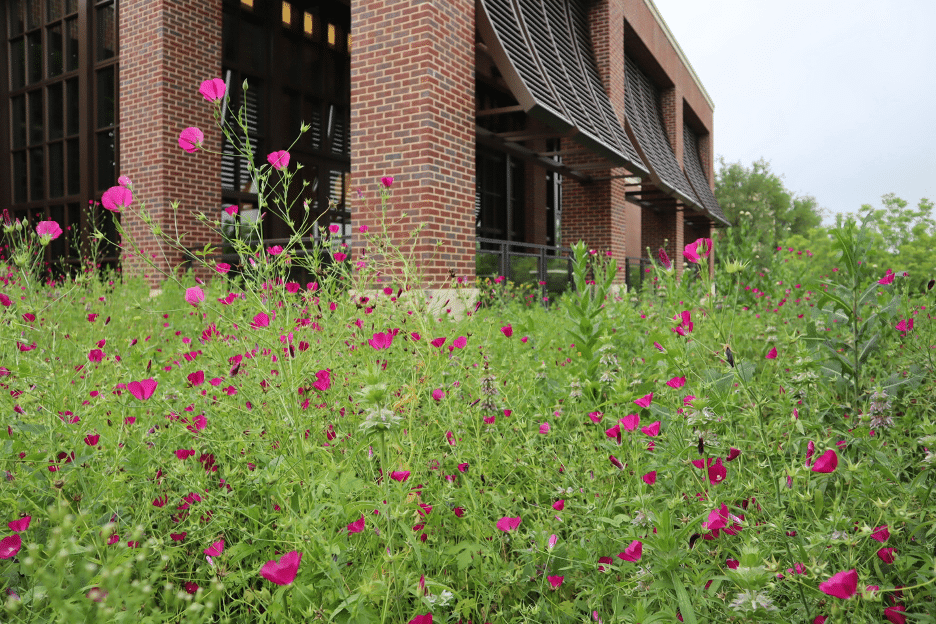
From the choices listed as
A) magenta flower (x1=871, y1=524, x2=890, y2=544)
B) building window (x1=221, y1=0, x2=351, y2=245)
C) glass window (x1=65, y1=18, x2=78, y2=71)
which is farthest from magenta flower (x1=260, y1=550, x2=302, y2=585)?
glass window (x1=65, y1=18, x2=78, y2=71)

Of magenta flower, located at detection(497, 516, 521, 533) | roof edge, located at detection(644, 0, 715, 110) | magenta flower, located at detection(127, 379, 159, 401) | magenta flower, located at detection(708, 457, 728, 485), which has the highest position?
roof edge, located at detection(644, 0, 715, 110)

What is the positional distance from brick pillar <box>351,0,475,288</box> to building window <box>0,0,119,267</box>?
549cm

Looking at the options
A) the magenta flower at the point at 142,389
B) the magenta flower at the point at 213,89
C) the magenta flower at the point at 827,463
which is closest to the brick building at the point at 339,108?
the magenta flower at the point at 213,89

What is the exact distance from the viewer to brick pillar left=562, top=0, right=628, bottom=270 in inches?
450

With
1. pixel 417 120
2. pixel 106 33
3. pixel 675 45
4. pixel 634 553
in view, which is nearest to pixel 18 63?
pixel 106 33

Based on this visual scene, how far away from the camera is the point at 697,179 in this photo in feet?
63.8

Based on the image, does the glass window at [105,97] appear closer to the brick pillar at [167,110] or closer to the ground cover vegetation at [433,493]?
the brick pillar at [167,110]

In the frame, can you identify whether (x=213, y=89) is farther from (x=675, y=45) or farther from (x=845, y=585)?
(x=675, y=45)

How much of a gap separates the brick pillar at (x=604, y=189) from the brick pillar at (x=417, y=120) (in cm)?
499

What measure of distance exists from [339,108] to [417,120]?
5.73 metres

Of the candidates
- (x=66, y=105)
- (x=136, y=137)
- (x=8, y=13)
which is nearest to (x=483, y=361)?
(x=136, y=137)

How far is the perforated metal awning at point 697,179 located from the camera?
713 inches

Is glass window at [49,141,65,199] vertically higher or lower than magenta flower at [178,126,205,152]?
higher

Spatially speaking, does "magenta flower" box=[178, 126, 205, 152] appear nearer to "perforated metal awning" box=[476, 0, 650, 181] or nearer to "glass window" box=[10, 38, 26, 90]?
"perforated metal awning" box=[476, 0, 650, 181]
